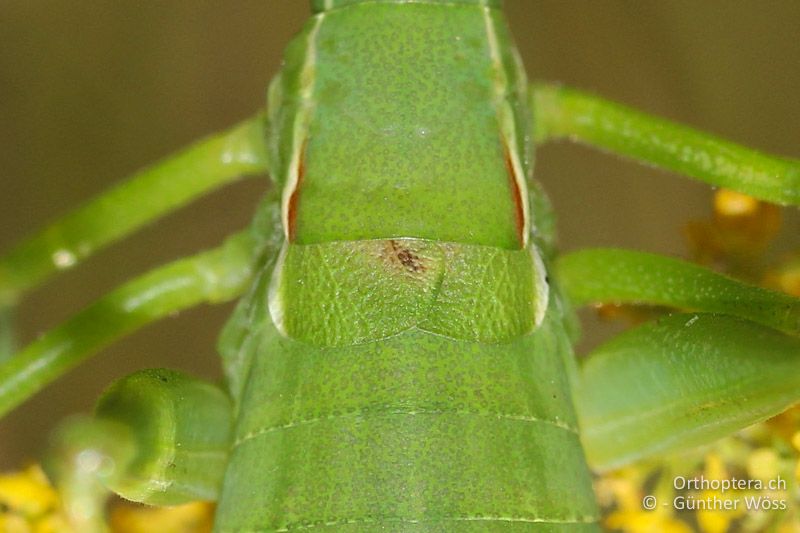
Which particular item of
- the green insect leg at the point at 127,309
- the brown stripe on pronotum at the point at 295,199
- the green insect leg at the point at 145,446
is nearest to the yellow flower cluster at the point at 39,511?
the green insect leg at the point at 127,309

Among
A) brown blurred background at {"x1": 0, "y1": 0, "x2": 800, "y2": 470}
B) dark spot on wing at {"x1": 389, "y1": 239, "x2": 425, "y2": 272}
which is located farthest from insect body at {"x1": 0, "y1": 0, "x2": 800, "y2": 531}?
brown blurred background at {"x1": 0, "y1": 0, "x2": 800, "y2": 470}

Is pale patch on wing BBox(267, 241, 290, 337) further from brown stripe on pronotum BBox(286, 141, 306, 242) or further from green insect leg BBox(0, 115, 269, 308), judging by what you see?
green insect leg BBox(0, 115, 269, 308)

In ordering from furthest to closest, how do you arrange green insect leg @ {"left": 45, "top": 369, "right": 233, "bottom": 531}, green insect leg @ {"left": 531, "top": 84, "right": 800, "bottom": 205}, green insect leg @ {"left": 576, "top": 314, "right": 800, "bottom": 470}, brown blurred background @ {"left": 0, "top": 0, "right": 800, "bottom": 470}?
brown blurred background @ {"left": 0, "top": 0, "right": 800, "bottom": 470} < green insect leg @ {"left": 531, "top": 84, "right": 800, "bottom": 205} < green insect leg @ {"left": 576, "top": 314, "right": 800, "bottom": 470} < green insect leg @ {"left": 45, "top": 369, "right": 233, "bottom": 531}

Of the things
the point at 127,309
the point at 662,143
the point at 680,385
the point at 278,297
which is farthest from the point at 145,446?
the point at 662,143

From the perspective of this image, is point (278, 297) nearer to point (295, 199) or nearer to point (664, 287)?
point (295, 199)

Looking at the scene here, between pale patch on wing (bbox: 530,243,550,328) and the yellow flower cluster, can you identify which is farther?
the yellow flower cluster

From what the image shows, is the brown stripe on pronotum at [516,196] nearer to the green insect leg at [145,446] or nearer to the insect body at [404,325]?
the insect body at [404,325]

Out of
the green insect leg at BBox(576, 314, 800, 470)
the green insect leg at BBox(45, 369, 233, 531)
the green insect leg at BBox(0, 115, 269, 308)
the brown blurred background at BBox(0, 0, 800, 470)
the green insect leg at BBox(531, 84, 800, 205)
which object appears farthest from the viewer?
the brown blurred background at BBox(0, 0, 800, 470)

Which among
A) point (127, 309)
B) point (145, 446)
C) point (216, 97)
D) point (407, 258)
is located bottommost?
point (145, 446)
